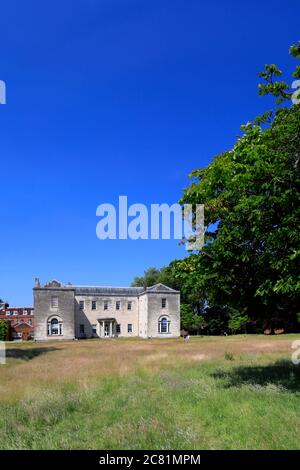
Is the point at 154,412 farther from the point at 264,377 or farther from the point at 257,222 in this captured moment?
the point at 264,377

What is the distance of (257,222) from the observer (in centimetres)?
1227

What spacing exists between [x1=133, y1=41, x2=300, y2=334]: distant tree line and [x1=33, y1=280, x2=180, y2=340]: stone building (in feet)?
168

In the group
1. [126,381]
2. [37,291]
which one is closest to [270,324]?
[126,381]

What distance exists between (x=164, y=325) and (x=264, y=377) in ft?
179

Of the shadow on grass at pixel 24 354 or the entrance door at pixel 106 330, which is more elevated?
the shadow on grass at pixel 24 354

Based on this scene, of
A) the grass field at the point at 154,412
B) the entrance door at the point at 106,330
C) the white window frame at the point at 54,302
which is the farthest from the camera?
the entrance door at the point at 106,330

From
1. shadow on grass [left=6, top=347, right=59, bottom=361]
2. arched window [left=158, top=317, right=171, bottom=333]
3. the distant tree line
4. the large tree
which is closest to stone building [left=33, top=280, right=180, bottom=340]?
arched window [left=158, top=317, right=171, bottom=333]

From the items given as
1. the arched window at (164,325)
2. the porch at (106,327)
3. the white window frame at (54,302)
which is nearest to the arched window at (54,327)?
the white window frame at (54,302)

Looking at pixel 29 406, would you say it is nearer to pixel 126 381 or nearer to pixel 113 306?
pixel 126 381

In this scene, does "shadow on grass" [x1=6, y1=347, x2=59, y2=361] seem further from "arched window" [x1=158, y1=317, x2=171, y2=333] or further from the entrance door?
"arched window" [x1=158, y1=317, x2=171, y2=333]

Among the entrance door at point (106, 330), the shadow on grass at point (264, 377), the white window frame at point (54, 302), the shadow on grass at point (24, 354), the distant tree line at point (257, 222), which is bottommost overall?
the entrance door at point (106, 330)

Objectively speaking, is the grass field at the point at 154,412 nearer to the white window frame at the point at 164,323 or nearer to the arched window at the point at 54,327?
the arched window at the point at 54,327

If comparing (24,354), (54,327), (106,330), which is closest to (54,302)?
(54,327)

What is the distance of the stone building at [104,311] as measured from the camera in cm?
6544
